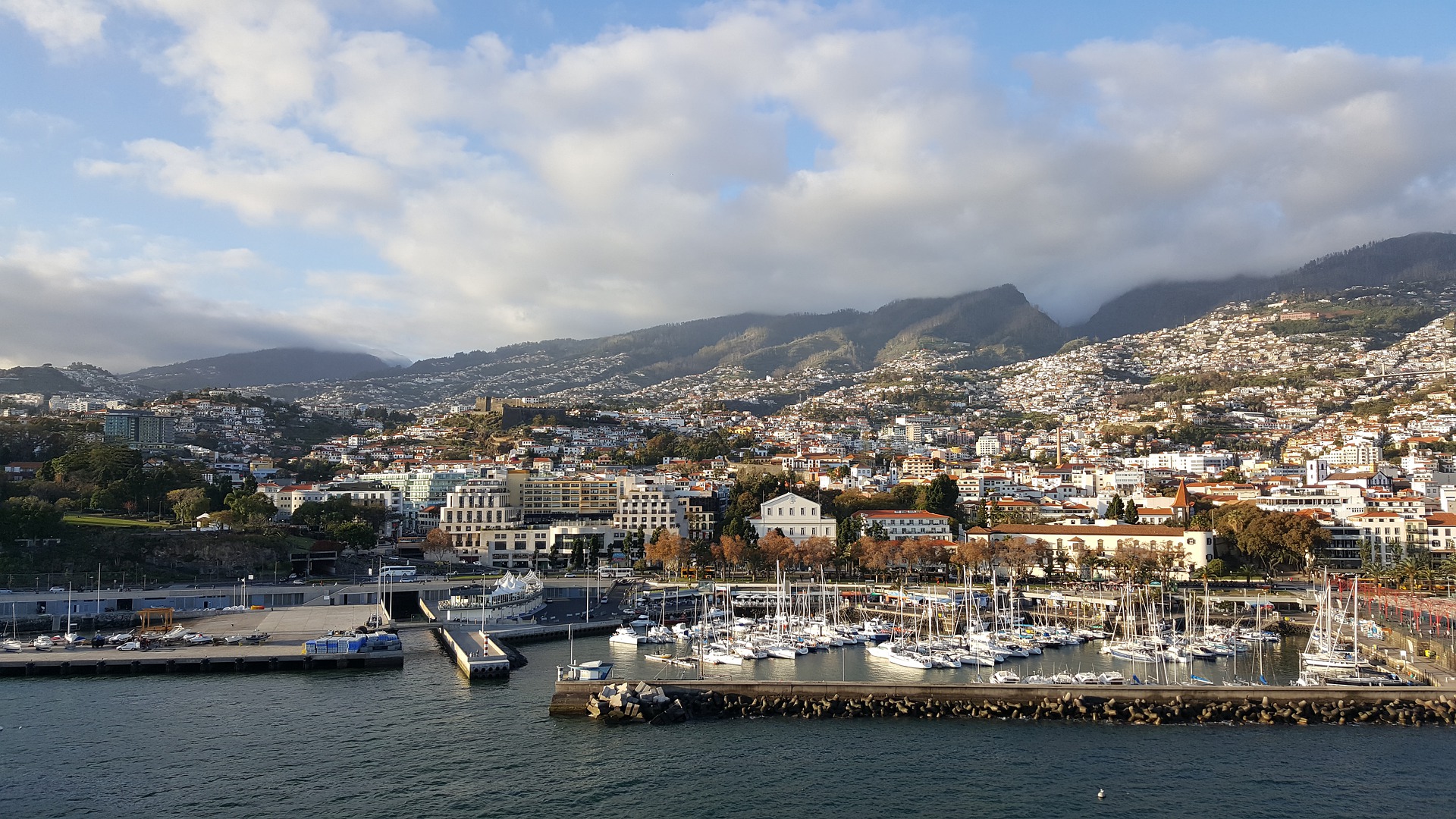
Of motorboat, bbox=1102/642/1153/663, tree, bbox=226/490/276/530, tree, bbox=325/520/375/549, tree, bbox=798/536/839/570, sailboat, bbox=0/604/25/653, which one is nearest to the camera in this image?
sailboat, bbox=0/604/25/653

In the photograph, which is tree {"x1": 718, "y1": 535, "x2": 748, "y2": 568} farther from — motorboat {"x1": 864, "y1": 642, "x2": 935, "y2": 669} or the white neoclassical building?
motorboat {"x1": 864, "y1": 642, "x2": 935, "y2": 669}

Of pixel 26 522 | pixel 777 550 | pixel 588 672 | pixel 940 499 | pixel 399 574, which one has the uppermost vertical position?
pixel 26 522


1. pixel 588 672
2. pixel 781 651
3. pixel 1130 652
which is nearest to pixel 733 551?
pixel 781 651

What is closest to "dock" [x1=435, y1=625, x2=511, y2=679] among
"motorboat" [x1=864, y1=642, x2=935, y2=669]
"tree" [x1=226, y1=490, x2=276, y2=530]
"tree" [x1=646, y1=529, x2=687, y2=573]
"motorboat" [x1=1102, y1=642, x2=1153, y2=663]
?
"motorboat" [x1=864, y1=642, x2=935, y2=669]

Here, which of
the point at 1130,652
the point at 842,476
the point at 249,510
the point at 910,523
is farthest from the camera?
the point at 842,476

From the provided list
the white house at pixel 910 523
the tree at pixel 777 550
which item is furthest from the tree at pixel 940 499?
the tree at pixel 777 550

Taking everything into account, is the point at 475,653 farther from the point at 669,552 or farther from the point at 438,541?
the point at 438,541
